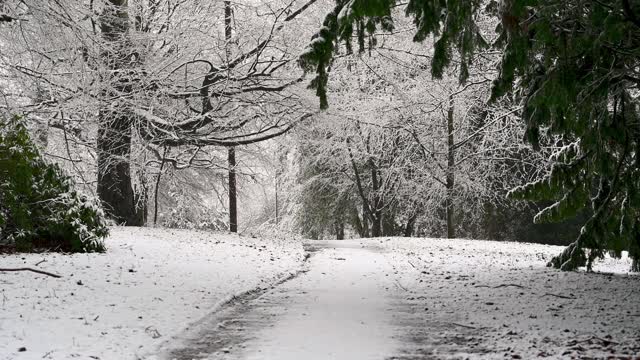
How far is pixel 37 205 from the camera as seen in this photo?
413 inches

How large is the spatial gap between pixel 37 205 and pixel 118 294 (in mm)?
3595

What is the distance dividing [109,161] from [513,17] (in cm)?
1373

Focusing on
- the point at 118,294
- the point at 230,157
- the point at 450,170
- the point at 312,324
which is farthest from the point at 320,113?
the point at 312,324

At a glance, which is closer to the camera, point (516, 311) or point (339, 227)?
point (516, 311)

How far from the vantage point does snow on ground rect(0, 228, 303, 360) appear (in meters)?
5.80

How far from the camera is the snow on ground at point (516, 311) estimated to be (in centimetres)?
598

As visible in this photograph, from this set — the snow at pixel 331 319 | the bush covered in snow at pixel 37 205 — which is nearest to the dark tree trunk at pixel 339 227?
the snow at pixel 331 319

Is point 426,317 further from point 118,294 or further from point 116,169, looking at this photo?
point 116,169

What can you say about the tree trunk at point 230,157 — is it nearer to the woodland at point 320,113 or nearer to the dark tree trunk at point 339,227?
the woodland at point 320,113

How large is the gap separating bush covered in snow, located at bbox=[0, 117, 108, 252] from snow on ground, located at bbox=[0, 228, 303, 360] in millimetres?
628

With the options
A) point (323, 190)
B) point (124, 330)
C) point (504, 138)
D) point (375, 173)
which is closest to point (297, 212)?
point (323, 190)

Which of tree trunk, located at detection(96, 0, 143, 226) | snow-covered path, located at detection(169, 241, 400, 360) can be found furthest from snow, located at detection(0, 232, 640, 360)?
tree trunk, located at detection(96, 0, 143, 226)

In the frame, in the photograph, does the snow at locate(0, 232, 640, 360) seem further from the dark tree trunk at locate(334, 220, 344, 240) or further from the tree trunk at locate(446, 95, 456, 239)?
the dark tree trunk at locate(334, 220, 344, 240)

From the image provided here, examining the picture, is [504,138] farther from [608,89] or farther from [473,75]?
[608,89]
